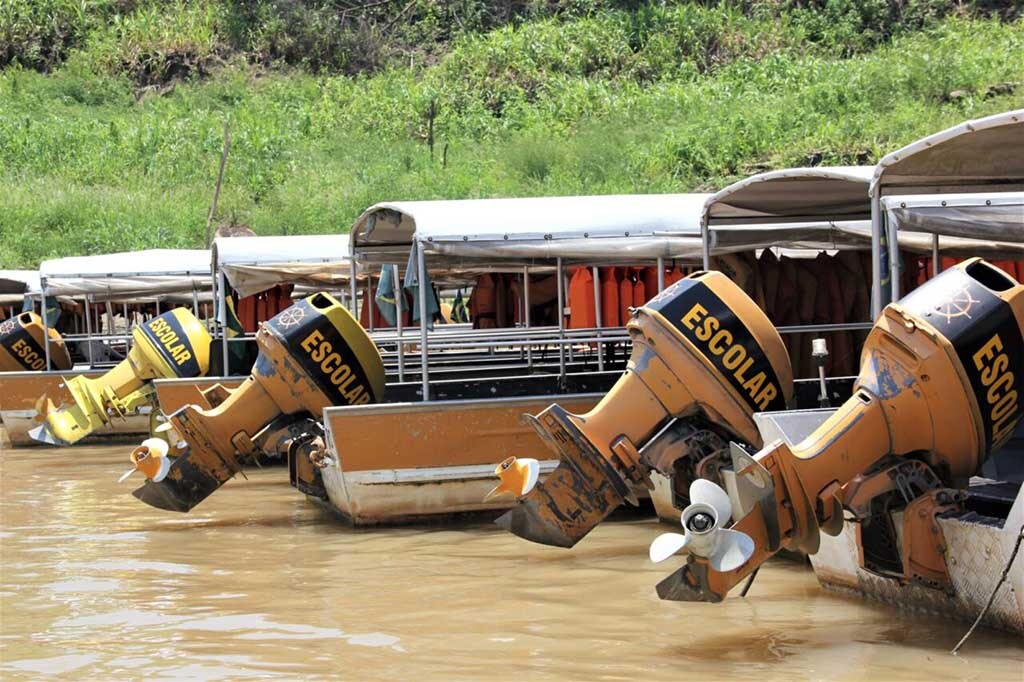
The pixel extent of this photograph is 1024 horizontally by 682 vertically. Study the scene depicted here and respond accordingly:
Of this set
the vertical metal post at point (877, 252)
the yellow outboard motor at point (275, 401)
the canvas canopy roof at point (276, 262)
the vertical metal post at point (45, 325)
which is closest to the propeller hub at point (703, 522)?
the vertical metal post at point (877, 252)

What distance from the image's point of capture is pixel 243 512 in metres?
12.5

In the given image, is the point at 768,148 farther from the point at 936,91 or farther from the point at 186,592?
the point at 186,592

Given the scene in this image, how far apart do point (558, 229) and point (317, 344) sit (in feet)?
6.54

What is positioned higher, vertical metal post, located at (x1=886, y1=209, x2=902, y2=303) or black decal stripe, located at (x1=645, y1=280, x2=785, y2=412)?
vertical metal post, located at (x1=886, y1=209, x2=902, y2=303)

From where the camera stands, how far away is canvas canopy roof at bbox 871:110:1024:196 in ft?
24.5

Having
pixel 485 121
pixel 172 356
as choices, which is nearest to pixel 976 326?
pixel 172 356

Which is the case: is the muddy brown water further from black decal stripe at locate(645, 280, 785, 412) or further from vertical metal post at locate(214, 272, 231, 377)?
vertical metal post at locate(214, 272, 231, 377)

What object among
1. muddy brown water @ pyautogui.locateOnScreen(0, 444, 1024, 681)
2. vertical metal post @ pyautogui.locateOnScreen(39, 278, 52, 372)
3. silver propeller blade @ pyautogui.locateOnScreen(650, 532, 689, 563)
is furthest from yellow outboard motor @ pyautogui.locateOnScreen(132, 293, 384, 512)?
vertical metal post @ pyautogui.locateOnScreen(39, 278, 52, 372)

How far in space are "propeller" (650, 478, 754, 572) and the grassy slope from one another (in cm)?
2127

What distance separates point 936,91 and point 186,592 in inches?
948

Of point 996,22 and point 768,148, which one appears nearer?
point 768,148

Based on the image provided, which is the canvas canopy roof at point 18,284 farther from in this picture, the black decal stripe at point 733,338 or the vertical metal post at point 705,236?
the black decal stripe at point 733,338

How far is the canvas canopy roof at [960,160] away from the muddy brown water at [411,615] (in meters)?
2.32

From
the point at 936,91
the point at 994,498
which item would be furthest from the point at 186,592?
the point at 936,91
